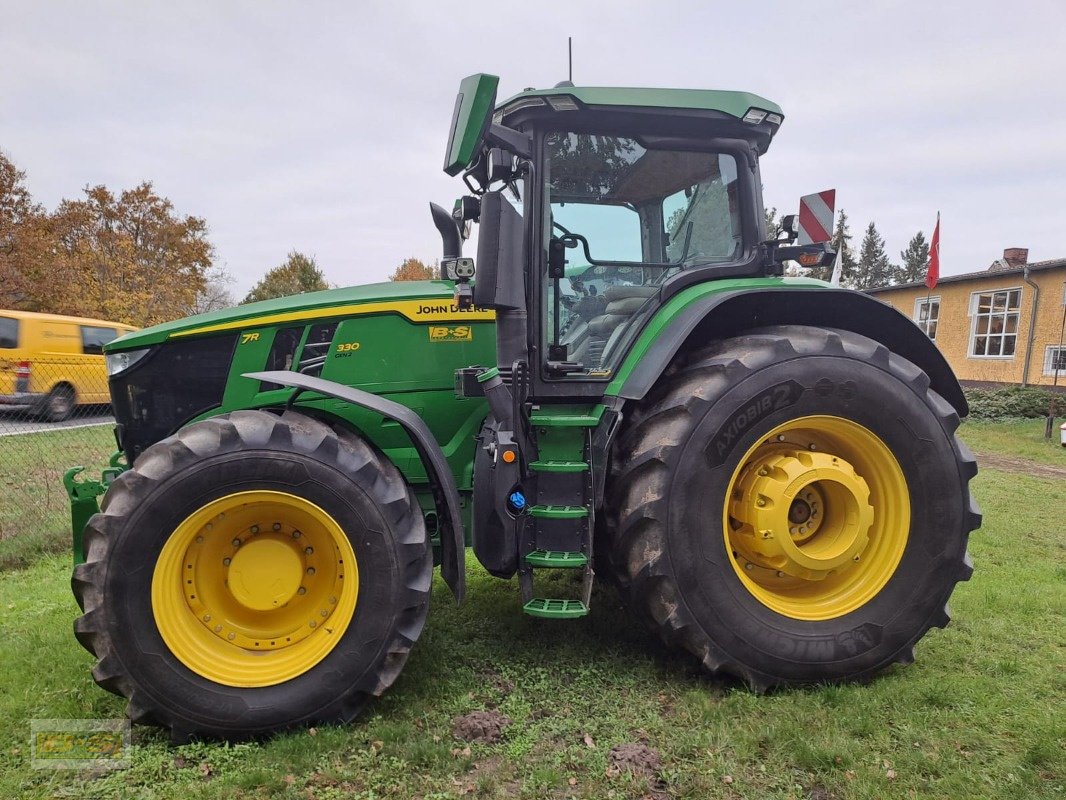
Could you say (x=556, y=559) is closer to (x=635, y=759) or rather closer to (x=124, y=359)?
(x=635, y=759)

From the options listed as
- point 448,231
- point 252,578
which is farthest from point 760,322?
point 252,578

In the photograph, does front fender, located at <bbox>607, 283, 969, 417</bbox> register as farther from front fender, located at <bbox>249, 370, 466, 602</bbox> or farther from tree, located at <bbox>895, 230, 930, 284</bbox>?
tree, located at <bbox>895, 230, 930, 284</bbox>

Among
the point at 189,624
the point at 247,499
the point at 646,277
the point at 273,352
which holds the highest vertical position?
the point at 646,277

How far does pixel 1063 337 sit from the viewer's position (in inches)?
635

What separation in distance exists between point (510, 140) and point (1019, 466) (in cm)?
947

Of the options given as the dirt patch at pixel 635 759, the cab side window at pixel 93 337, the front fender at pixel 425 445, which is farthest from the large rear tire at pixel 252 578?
the cab side window at pixel 93 337

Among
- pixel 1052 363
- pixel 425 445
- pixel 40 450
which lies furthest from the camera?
pixel 1052 363

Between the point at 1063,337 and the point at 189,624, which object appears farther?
the point at 1063,337

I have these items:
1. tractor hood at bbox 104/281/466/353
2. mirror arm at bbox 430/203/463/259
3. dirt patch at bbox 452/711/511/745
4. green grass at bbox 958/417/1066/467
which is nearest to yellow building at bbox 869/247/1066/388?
green grass at bbox 958/417/1066/467

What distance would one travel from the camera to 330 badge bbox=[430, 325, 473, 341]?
333cm

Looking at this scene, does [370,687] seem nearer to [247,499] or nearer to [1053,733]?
[247,499]

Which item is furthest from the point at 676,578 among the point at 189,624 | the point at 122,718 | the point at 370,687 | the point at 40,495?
the point at 40,495

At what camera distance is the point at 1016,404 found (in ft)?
48.1

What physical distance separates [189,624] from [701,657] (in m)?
2.06
